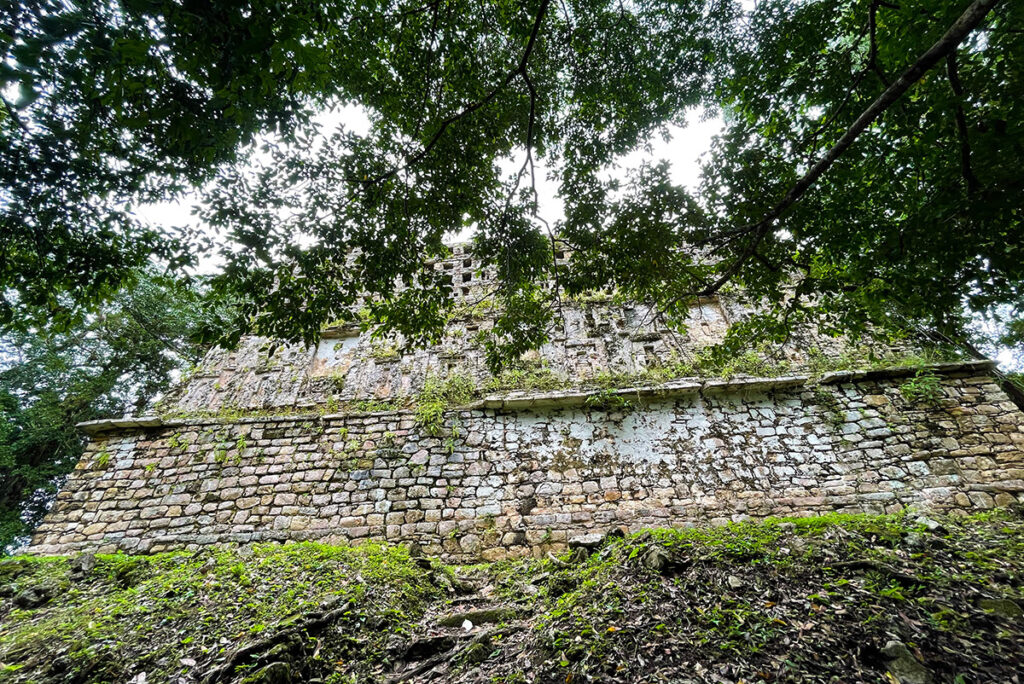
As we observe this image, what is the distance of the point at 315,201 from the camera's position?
3.57 m

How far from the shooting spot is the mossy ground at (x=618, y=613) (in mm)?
2021

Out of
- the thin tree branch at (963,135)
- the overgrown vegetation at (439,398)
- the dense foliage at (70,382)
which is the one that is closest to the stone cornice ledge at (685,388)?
the overgrown vegetation at (439,398)

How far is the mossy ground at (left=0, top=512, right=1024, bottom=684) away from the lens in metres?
2.02

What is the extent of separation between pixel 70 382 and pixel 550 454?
12.9 m

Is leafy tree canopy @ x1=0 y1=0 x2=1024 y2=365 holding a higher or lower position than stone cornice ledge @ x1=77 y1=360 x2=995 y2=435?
higher

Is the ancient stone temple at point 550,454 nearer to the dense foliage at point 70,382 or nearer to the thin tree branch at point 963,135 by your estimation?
the thin tree branch at point 963,135

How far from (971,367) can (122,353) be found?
18.0 m

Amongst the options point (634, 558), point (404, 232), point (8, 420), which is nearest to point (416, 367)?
point (404, 232)

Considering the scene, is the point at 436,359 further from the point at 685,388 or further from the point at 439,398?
the point at 685,388

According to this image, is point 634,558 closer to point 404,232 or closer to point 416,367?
point 404,232

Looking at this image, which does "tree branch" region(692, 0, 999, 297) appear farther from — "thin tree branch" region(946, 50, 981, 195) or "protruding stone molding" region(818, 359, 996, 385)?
"protruding stone molding" region(818, 359, 996, 385)

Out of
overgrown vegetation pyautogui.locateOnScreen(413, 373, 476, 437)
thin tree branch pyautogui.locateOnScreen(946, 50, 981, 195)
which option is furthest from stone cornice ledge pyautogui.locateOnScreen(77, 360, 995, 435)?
thin tree branch pyautogui.locateOnScreen(946, 50, 981, 195)

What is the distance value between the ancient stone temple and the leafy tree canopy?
1.73 m

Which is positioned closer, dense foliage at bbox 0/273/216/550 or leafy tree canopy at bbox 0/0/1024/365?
leafy tree canopy at bbox 0/0/1024/365
